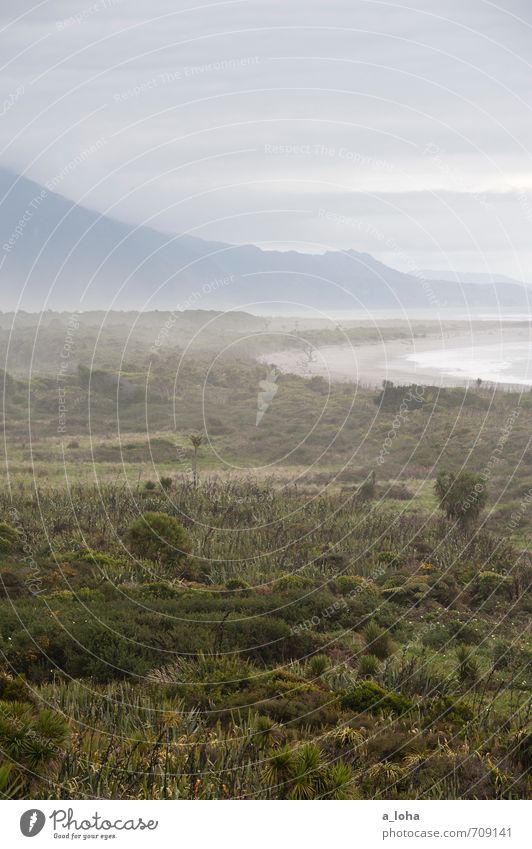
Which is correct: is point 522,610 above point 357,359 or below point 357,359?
below

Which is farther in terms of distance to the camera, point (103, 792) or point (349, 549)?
point (349, 549)

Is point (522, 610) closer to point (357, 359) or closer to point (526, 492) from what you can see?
point (526, 492)

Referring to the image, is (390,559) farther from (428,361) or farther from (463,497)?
(428,361)

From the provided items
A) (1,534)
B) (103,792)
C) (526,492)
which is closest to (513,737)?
(103,792)

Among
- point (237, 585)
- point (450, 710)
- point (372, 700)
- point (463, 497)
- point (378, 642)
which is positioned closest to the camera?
point (450, 710)
